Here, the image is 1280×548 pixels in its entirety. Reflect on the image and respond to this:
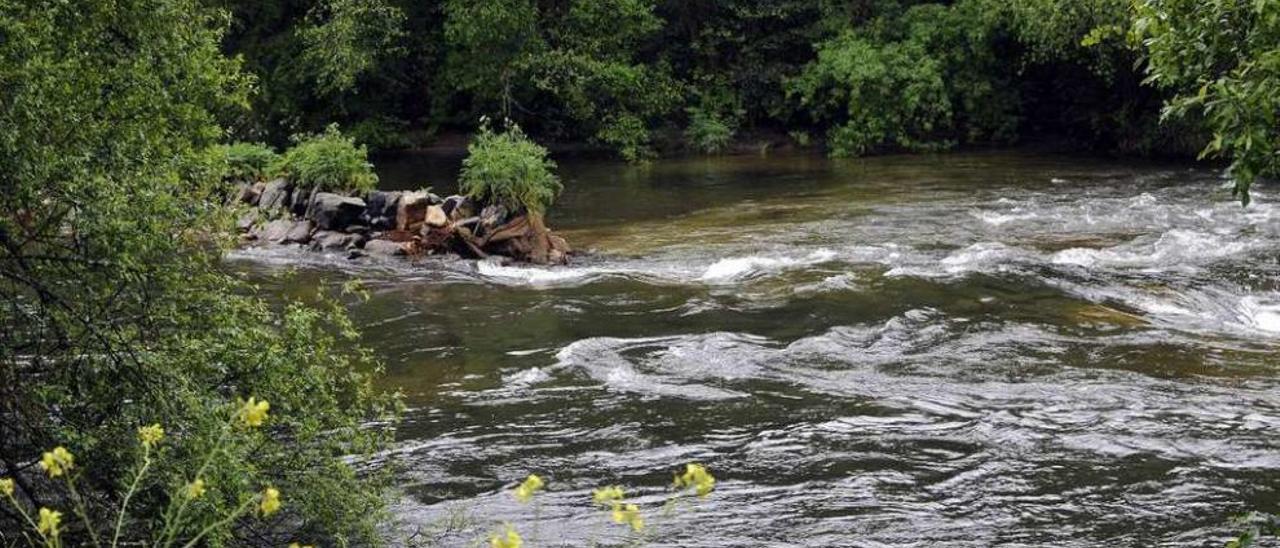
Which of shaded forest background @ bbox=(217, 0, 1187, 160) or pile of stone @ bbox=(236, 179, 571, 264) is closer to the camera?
pile of stone @ bbox=(236, 179, 571, 264)

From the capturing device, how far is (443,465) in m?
9.93

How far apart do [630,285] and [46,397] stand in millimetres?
10615

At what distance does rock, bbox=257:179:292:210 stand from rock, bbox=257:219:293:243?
696mm

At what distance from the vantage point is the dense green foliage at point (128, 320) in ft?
21.4

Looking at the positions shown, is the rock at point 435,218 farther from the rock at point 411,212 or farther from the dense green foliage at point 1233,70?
the dense green foliage at point 1233,70

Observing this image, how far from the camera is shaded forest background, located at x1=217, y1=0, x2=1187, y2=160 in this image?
100ft

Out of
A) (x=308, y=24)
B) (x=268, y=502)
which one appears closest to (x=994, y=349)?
(x=268, y=502)

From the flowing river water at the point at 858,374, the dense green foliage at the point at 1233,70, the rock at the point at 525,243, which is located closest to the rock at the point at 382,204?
the flowing river water at the point at 858,374

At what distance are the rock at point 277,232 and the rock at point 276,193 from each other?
2.28 feet

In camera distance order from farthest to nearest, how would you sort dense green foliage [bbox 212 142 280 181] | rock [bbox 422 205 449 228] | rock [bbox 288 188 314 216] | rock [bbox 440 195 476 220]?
dense green foliage [bbox 212 142 280 181] → rock [bbox 288 188 314 216] → rock [bbox 440 195 476 220] → rock [bbox 422 205 449 228]

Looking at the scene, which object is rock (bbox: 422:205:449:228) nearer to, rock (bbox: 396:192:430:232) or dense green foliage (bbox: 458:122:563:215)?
rock (bbox: 396:192:430:232)

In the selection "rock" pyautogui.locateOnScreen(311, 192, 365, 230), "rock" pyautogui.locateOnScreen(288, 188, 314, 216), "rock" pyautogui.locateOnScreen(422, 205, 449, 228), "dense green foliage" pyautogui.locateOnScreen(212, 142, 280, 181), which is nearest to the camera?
"rock" pyautogui.locateOnScreen(422, 205, 449, 228)

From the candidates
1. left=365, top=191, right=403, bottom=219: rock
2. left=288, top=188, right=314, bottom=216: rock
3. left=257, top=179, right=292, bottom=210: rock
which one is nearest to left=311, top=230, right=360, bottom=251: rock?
left=365, top=191, right=403, bottom=219: rock

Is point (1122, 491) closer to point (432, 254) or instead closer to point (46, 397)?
point (46, 397)
